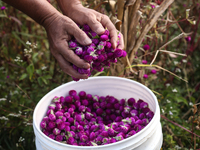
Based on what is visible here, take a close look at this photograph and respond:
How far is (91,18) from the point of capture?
2.94ft

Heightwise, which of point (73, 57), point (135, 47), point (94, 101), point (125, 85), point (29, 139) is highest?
point (73, 57)

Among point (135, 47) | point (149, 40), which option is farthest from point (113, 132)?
point (149, 40)

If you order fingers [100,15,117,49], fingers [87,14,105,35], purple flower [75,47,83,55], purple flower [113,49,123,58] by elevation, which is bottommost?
purple flower [113,49,123,58]

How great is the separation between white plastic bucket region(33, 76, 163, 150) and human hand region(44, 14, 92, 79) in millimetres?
276

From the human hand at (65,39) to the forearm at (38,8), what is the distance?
1.2 inches

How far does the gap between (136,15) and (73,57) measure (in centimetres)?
56

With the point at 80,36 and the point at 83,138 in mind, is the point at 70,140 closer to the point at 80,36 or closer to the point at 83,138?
the point at 83,138

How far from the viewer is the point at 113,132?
0.97 metres

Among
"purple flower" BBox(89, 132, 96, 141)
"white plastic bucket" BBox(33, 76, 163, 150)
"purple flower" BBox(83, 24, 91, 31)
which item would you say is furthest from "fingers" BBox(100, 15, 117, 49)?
"purple flower" BBox(89, 132, 96, 141)

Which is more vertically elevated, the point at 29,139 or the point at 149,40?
the point at 149,40

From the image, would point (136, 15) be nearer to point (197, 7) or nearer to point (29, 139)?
point (197, 7)

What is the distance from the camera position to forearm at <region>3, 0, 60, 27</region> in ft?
3.17

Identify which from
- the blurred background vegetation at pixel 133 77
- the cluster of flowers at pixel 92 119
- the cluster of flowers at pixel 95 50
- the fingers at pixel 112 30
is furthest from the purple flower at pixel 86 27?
the cluster of flowers at pixel 92 119

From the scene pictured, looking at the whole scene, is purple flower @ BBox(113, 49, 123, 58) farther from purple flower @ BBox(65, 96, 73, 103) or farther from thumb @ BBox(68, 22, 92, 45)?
purple flower @ BBox(65, 96, 73, 103)
